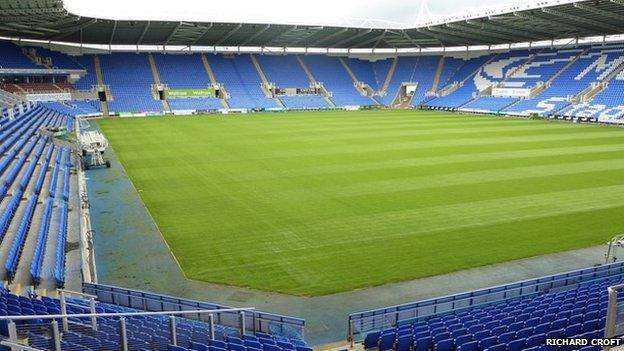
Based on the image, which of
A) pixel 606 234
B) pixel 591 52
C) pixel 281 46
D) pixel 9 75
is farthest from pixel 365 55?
pixel 606 234

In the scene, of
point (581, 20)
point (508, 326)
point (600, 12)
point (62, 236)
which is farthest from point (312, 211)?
point (581, 20)

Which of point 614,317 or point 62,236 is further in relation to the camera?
point 62,236

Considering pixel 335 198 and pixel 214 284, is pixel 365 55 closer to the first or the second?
pixel 335 198

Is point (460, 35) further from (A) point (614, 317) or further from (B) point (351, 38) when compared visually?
(A) point (614, 317)

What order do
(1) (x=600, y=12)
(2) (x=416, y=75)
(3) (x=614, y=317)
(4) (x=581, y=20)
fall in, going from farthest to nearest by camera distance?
(2) (x=416, y=75) → (4) (x=581, y=20) → (1) (x=600, y=12) → (3) (x=614, y=317)

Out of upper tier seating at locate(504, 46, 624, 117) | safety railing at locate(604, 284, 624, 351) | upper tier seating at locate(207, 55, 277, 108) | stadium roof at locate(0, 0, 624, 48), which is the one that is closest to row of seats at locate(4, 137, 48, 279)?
safety railing at locate(604, 284, 624, 351)

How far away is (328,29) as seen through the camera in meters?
65.8

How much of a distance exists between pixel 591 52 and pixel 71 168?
6121 cm

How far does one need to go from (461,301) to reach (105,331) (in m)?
7.92

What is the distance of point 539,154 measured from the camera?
31.9 m

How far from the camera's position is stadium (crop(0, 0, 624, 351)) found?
32.5ft

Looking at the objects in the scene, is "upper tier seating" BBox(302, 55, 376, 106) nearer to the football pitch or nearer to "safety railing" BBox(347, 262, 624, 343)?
the football pitch

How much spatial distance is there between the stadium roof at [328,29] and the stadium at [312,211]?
522 millimetres

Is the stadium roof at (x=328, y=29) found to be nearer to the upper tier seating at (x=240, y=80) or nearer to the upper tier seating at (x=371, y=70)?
the upper tier seating at (x=240, y=80)
